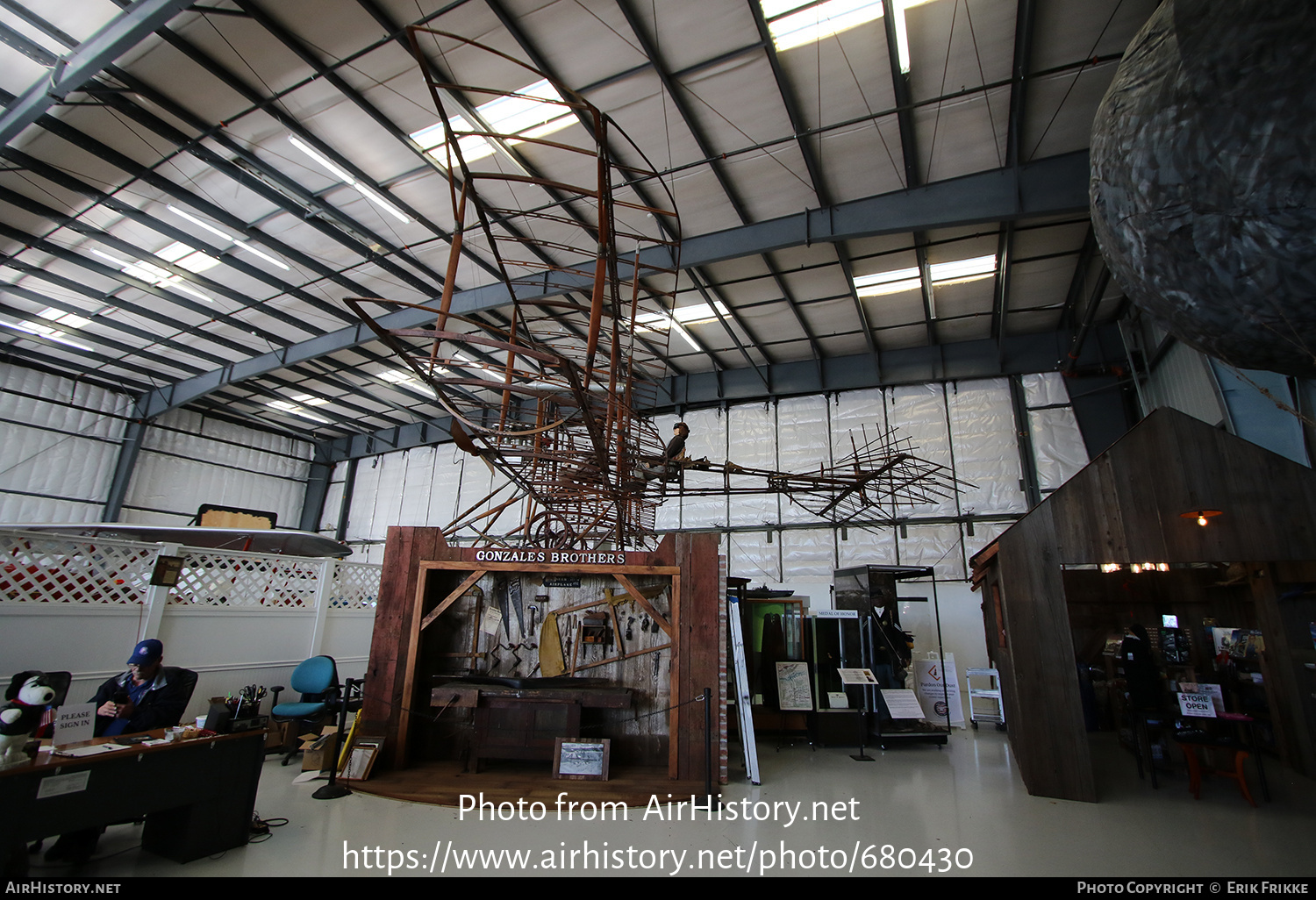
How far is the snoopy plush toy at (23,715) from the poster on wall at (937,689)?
32.9ft

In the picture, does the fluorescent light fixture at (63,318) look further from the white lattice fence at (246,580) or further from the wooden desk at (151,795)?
the wooden desk at (151,795)

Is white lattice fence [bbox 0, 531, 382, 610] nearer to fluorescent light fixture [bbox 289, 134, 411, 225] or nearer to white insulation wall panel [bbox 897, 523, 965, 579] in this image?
fluorescent light fixture [bbox 289, 134, 411, 225]

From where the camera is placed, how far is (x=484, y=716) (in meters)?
6.17

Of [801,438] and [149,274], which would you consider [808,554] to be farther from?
[149,274]

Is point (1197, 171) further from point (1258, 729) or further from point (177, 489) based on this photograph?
point (177, 489)

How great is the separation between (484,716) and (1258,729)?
30.4 ft

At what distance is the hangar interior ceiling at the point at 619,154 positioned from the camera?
6.74 meters

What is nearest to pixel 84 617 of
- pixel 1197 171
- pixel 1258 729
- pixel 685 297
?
pixel 1197 171

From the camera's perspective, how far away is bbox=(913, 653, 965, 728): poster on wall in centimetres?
923

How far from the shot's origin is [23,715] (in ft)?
10.3

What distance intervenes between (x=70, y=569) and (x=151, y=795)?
393 centimetres

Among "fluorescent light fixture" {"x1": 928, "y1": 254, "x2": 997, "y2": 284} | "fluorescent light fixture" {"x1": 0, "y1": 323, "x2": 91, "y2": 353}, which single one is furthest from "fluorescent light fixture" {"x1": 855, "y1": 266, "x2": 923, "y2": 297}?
"fluorescent light fixture" {"x1": 0, "y1": 323, "x2": 91, "y2": 353}

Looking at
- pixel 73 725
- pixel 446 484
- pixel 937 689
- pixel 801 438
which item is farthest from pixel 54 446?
pixel 937 689

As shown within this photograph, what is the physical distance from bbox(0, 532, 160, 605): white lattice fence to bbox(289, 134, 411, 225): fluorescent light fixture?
229 inches
